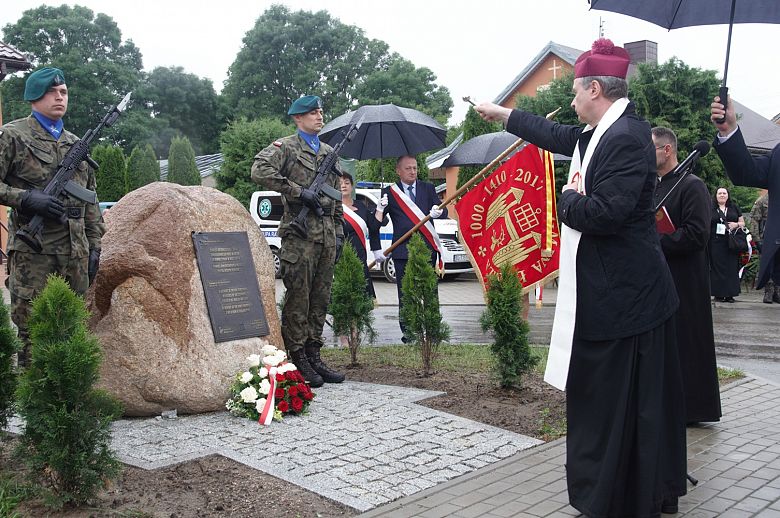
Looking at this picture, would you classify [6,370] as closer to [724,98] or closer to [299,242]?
[299,242]

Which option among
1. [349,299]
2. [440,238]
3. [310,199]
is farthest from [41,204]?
[440,238]

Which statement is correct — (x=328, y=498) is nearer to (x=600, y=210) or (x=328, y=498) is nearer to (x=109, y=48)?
(x=600, y=210)

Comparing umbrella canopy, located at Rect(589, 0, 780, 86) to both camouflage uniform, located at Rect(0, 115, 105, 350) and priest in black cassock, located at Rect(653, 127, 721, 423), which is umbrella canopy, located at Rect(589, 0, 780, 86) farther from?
camouflage uniform, located at Rect(0, 115, 105, 350)

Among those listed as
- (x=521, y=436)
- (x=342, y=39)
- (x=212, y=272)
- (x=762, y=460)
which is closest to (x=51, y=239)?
(x=212, y=272)

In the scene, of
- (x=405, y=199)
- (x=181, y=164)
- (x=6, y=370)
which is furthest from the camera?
(x=181, y=164)

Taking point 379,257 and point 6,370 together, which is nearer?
point 6,370

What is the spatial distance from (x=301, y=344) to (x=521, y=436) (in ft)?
7.32

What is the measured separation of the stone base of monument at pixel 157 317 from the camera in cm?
570

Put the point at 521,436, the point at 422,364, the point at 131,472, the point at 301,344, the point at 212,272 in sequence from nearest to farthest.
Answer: the point at 131,472 < the point at 521,436 < the point at 212,272 < the point at 301,344 < the point at 422,364

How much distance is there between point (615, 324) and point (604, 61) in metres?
1.27

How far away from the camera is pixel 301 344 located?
686cm

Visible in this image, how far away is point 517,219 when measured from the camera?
754 centimetres

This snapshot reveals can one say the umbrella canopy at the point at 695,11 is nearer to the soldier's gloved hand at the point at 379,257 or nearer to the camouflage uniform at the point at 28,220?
the camouflage uniform at the point at 28,220

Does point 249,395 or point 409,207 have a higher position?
point 409,207
